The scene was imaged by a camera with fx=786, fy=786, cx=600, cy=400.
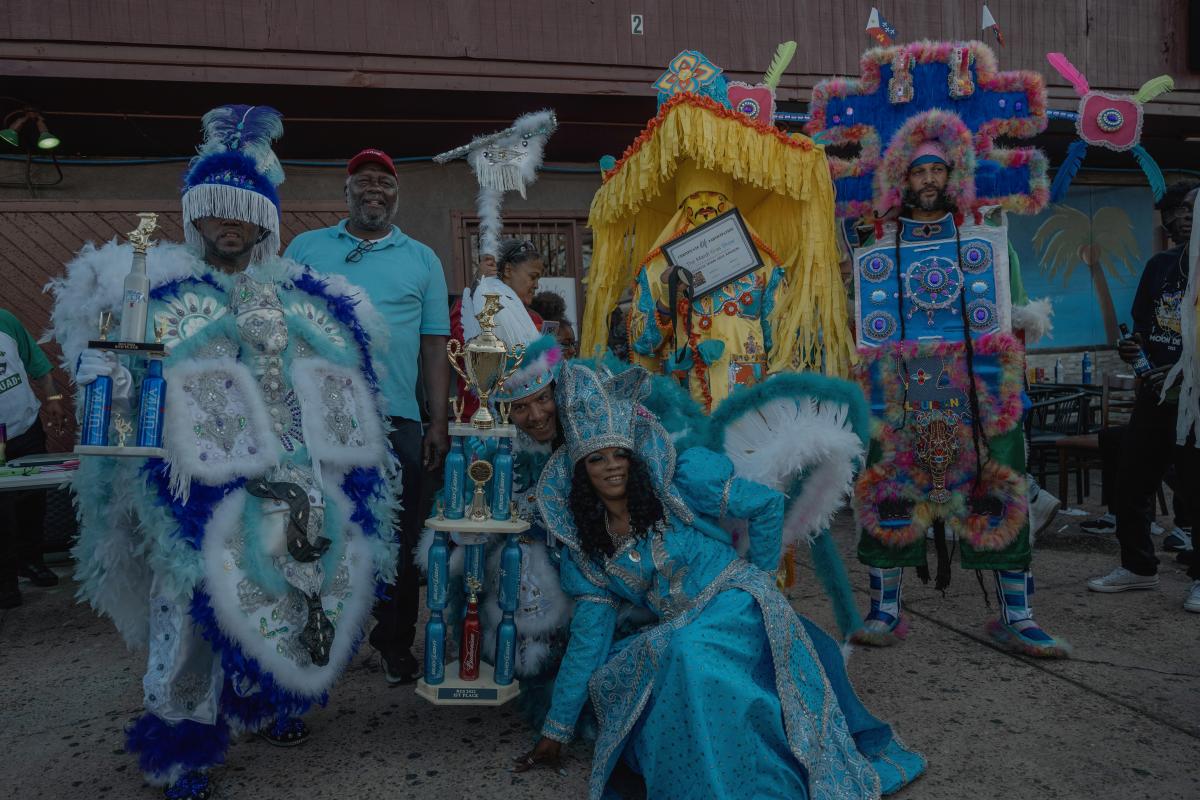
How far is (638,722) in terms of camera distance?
88.4 inches

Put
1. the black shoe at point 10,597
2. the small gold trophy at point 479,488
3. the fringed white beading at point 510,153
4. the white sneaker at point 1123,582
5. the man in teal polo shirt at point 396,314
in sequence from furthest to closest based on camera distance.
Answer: the black shoe at point 10,597 → the white sneaker at point 1123,582 → the fringed white beading at point 510,153 → the man in teal polo shirt at point 396,314 → the small gold trophy at point 479,488

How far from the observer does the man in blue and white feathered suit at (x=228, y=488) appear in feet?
7.39

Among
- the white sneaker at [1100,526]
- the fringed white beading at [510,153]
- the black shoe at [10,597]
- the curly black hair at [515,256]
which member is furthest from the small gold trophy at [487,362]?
the white sneaker at [1100,526]

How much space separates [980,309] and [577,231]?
469 cm

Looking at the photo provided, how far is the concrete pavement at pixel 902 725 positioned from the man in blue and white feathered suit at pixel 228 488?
1.13 feet

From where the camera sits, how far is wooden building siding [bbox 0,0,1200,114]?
5.92m

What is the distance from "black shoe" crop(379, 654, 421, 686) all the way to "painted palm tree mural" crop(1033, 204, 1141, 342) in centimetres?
898

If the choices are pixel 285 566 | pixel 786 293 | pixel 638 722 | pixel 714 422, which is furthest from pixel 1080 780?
pixel 285 566

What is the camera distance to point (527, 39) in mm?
6695

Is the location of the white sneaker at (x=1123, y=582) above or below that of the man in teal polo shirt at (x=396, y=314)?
below

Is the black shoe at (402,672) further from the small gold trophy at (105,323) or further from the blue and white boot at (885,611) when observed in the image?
the blue and white boot at (885,611)

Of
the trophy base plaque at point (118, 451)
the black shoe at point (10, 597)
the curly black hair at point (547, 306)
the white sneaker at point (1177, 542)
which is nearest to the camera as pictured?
the trophy base plaque at point (118, 451)

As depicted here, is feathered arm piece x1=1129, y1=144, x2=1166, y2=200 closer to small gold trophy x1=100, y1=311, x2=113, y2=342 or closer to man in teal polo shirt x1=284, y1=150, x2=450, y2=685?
man in teal polo shirt x1=284, y1=150, x2=450, y2=685

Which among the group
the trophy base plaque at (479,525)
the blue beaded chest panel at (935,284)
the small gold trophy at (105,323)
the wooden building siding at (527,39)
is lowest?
the trophy base plaque at (479,525)
